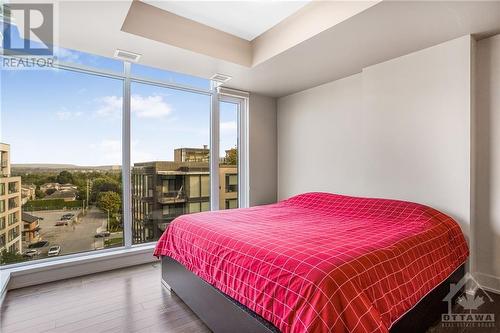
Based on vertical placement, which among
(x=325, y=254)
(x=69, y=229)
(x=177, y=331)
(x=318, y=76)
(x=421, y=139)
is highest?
(x=318, y=76)

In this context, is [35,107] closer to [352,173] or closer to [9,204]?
[9,204]

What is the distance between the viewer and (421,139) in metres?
2.75

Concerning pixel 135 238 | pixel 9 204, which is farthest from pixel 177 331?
pixel 9 204

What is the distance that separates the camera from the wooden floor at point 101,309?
198 cm

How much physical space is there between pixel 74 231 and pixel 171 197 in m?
1.17

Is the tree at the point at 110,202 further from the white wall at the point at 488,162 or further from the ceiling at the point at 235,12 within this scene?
the white wall at the point at 488,162

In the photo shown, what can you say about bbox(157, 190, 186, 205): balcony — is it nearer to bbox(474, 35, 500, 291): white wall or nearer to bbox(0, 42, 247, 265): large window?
bbox(0, 42, 247, 265): large window

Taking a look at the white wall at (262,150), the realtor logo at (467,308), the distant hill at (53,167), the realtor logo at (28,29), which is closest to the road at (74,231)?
the distant hill at (53,167)

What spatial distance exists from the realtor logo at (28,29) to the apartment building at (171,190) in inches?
60.8

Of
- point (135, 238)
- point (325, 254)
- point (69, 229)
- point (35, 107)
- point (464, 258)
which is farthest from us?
point (135, 238)

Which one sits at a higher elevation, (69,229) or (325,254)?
(325,254)

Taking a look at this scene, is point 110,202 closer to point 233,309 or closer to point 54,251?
point 54,251

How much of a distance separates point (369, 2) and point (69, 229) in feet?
11.9

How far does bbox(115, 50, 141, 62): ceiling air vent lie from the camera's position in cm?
279
